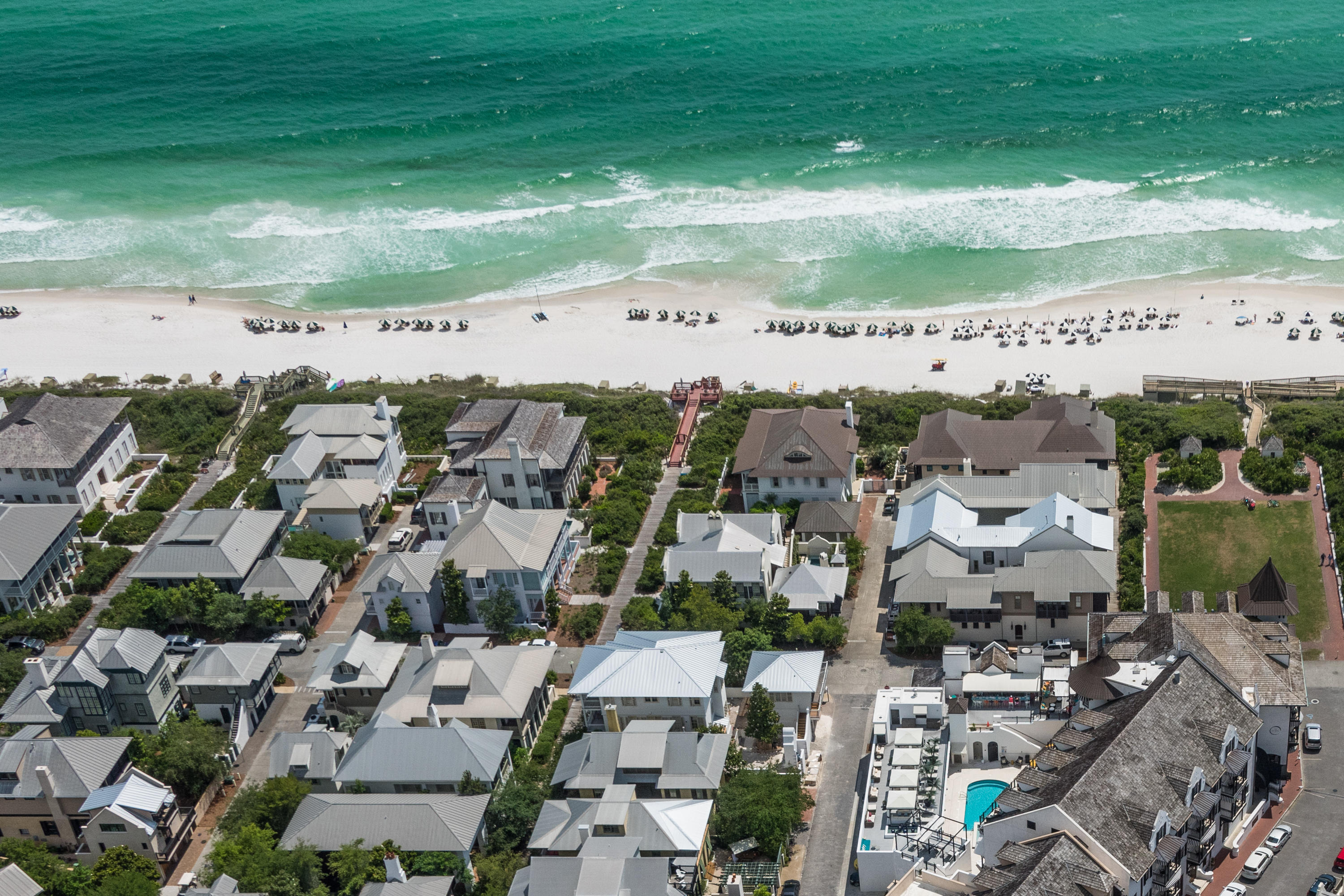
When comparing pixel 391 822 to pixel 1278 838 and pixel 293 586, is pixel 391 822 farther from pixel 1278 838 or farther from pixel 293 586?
pixel 1278 838

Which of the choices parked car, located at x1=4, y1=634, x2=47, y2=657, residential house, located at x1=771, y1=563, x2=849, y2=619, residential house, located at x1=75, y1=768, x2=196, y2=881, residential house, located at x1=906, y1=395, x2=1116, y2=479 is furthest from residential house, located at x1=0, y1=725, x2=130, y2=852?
residential house, located at x1=906, y1=395, x2=1116, y2=479

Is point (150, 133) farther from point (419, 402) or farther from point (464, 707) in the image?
point (464, 707)

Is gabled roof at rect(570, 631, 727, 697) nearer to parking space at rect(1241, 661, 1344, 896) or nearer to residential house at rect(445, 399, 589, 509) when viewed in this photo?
residential house at rect(445, 399, 589, 509)

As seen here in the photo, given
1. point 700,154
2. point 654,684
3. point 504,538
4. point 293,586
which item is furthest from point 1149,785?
point 700,154

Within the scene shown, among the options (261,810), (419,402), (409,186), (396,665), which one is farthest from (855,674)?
(409,186)

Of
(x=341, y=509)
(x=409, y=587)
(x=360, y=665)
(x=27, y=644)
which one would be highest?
(x=341, y=509)

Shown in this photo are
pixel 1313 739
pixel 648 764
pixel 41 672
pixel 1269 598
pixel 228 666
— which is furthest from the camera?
pixel 228 666
